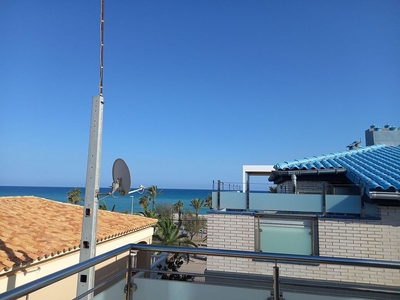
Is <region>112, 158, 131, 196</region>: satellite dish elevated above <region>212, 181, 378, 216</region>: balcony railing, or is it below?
above

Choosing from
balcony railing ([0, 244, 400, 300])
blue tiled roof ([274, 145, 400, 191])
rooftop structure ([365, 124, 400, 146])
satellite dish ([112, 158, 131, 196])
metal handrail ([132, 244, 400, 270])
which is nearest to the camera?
metal handrail ([132, 244, 400, 270])

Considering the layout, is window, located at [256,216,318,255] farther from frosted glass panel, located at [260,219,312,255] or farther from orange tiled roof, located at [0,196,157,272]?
orange tiled roof, located at [0,196,157,272]

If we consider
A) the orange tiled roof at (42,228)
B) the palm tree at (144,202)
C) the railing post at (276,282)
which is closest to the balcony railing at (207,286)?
the railing post at (276,282)

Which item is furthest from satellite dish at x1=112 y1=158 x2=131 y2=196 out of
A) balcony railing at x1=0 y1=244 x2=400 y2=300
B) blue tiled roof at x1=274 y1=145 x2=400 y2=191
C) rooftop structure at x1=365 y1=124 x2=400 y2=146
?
rooftop structure at x1=365 y1=124 x2=400 y2=146

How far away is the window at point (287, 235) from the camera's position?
578 centimetres

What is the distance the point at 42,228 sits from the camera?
6.81 metres

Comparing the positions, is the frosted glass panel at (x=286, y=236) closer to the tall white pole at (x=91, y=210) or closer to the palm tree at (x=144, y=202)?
the tall white pole at (x=91, y=210)

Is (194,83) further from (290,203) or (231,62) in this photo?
(290,203)

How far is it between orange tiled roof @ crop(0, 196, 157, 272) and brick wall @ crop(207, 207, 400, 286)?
364cm

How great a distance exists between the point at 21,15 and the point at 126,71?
375 centimetres

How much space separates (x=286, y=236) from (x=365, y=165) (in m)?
3.08

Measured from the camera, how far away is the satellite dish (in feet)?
12.9

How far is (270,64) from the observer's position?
11.6 metres

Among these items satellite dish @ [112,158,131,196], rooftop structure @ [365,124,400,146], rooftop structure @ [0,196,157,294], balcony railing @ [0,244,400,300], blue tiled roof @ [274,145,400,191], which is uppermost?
rooftop structure @ [365,124,400,146]
